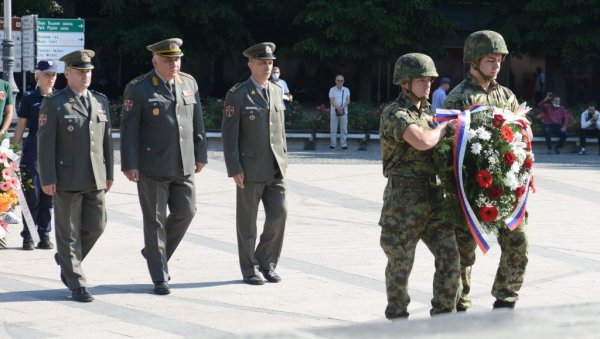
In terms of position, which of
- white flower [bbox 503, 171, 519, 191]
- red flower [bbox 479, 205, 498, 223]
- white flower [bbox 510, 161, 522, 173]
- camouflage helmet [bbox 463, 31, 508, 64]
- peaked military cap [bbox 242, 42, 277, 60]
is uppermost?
camouflage helmet [bbox 463, 31, 508, 64]

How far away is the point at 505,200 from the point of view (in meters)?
6.98

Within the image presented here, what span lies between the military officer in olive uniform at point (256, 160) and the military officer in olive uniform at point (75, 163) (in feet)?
3.29

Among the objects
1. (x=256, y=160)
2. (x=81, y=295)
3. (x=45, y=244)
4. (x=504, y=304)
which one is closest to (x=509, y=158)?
(x=504, y=304)

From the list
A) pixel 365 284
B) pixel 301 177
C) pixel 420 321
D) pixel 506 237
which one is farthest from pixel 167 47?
pixel 301 177

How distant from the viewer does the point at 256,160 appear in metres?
9.05

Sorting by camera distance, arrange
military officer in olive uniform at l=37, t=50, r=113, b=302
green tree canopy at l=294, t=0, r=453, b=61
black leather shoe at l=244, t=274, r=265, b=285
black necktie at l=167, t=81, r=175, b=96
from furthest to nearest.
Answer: green tree canopy at l=294, t=0, r=453, b=61 < black leather shoe at l=244, t=274, r=265, b=285 < black necktie at l=167, t=81, r=175, b=96 < military officer in olive uniform at l=37, t=50, r=113, b=302

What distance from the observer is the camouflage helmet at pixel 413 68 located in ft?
22.8

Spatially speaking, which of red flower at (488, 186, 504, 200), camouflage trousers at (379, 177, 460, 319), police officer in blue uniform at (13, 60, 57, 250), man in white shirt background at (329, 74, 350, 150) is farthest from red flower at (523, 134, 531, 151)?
man in white shirt background at (329, 74, 350, 150)

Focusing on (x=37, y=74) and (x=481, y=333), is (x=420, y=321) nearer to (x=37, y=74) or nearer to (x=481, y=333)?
(x=481, y=333)

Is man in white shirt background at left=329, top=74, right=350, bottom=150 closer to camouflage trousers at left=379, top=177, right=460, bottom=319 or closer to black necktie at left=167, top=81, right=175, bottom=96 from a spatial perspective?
black necktie at left=167, top=81, right=175, bottom=96

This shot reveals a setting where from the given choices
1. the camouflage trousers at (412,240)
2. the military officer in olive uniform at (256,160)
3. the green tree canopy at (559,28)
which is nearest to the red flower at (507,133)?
the camouflage trousers at (412,240)

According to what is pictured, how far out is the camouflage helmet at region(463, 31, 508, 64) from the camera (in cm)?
738

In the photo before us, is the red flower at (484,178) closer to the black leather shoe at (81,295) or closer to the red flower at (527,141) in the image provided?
the red flower at (527,141)

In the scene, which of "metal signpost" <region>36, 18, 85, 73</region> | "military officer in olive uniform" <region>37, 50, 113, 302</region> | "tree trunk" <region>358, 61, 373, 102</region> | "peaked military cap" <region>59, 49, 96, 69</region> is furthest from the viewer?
"tree trunk" <region>358, 61, 373, 102</region>
